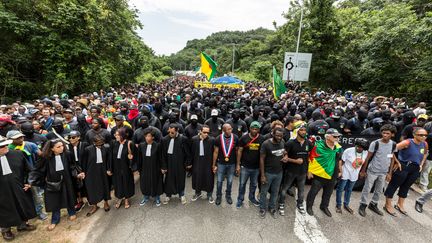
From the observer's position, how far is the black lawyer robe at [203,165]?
5047 mm

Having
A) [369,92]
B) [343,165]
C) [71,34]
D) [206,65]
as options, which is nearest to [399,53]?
[369,92]

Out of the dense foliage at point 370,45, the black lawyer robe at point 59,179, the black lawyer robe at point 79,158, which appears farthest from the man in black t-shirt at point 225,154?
the dense foliage at point 370,45

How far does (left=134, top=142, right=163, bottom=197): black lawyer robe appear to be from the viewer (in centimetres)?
489

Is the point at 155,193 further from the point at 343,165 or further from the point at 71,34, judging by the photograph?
the point at 71,34

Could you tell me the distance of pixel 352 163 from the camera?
472 cm

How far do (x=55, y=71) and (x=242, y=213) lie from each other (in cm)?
1492

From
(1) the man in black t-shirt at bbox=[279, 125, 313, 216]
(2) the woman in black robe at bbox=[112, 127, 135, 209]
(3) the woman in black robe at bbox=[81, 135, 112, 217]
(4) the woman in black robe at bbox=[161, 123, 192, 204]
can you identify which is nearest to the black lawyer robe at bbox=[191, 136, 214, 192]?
(4) the woman in black robe at bbox=[161, 123, 192, 204]

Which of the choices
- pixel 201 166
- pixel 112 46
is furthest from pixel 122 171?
pixel 112 46

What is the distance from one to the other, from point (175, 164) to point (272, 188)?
7.37 ft

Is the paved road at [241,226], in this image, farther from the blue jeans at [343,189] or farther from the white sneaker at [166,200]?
the blue jeans at [343,189]

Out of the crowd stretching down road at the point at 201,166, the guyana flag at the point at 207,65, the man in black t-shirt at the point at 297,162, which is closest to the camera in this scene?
the crowd stretching down road at the point at 201,166

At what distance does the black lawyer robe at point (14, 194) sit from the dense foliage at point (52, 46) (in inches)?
463

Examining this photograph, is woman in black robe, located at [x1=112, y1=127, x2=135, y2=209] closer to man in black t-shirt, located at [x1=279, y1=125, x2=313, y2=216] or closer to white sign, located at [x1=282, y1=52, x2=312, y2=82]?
man in black t-shirt, located at [x1=279, y1=125, x2=313, y2=216]

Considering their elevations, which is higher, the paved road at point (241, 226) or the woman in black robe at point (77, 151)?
the woman in black robe at point (77, 151)
